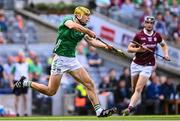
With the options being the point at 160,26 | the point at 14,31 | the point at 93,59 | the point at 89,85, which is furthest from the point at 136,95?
the point at 160,26

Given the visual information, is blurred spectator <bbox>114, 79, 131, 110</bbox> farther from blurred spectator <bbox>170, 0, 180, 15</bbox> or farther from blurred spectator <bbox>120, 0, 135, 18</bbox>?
blurred spectator <bbox>170, 0, 180, 15</bbox>

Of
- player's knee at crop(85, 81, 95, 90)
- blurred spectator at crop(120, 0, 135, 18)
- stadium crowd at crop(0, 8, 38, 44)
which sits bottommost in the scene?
player's knee at crop(85, 81, 95, 90)

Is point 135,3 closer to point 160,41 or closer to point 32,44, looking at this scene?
point 32,44

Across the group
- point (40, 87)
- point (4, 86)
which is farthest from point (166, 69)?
point (40, 87)

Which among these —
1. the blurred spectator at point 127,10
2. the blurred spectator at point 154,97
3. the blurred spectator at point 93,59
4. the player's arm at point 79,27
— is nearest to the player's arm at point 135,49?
Answer: the player's arm at point 79,27

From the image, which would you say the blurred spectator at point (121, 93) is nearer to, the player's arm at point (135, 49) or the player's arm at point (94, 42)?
the player's arm at point (135, 49)

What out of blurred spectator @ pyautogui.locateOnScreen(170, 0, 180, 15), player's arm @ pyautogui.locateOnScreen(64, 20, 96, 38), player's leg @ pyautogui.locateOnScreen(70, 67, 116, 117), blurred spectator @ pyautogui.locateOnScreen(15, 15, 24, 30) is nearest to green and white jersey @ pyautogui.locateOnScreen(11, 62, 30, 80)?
blurred spectator @ pyautogui.locateOnScreen(15, 15, 24, 30)

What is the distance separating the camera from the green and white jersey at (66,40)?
18.7 m

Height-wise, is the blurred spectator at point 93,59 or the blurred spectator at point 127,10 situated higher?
the blurred spectator at point 127,10

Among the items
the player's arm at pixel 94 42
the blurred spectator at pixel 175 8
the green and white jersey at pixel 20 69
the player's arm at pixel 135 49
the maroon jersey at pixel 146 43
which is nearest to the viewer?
the player's arm at pixel 94 42

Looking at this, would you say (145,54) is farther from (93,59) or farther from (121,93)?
(93,59)

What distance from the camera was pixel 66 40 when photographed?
18.8 metres

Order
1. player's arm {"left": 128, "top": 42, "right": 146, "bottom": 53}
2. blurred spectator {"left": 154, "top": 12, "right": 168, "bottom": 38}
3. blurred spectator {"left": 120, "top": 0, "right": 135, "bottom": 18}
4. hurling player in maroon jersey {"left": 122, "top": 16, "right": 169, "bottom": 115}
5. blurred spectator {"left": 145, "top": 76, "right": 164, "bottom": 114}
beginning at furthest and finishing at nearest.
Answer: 1. blurred spectator {"left": 120, "top": 0, "right": 135, "bottom": 18}
2. blurred spectator {"left": 154, "top": 12, "right": 168, "bottom": 38}
3. blurred spectator {"left": 145, "top": 76, "right": 164, "bottom": 114}
4. hurling player in maroon jersey {"left": 122, "top": 16, "right": 169, "bottom": 115}
5. player's arm {"left": 128, "top": 42, "right": 146, "bottom": 53}

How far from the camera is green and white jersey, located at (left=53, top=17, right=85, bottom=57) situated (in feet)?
61.5
